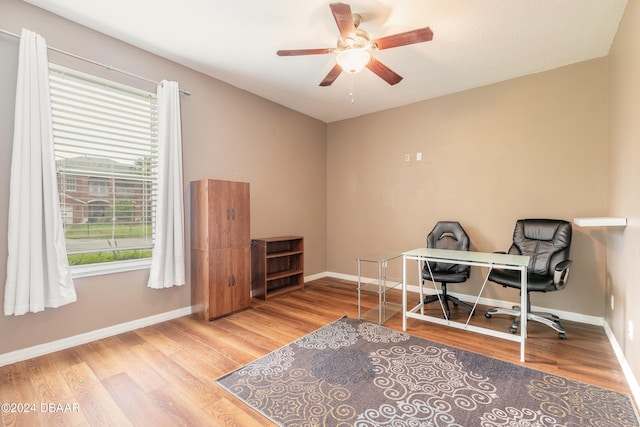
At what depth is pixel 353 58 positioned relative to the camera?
231 cm

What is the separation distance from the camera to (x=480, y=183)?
146 inches

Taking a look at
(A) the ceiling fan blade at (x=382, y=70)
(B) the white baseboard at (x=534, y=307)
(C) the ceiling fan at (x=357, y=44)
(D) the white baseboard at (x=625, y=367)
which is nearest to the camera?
(D) the white baseboard at (x=625, y=367)

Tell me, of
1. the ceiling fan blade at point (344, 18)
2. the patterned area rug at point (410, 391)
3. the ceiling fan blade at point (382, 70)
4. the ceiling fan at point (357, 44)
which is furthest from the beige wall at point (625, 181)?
the ceiling fan blade at point (344, 18)

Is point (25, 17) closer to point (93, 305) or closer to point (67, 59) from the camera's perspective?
point (67, 59)

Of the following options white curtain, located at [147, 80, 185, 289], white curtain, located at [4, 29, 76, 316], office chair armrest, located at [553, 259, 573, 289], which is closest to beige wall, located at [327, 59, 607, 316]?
office chair armrest, located at [553, 259, 573, 289]

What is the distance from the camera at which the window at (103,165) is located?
8.25 feet

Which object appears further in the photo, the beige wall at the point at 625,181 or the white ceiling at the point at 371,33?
the white ceiling at the point at 371,33

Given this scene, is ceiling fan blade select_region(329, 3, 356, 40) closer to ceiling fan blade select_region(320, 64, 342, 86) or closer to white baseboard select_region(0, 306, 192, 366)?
ceiling fan blade select_region(320, 64, 342, 86)

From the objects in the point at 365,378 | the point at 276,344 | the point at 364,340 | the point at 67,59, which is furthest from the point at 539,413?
the point at 67,59

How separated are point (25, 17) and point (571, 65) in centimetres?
516

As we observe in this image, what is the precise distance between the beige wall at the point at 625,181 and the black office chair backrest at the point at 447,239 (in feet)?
4.31

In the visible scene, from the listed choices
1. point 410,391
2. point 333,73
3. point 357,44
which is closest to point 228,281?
point 410,391

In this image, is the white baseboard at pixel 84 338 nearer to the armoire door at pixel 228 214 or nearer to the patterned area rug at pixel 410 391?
the armoire door at pixel 228 214

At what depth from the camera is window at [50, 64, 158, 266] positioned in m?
2.52
